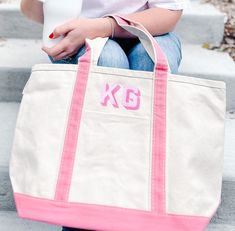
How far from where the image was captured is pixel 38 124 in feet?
4.16

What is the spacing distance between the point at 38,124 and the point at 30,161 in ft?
0.31

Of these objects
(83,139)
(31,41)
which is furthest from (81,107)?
(31,41)

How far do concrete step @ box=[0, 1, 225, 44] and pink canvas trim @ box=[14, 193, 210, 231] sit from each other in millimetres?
1197

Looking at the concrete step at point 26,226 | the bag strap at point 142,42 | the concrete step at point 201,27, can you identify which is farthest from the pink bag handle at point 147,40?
the concrete step at point 201,27

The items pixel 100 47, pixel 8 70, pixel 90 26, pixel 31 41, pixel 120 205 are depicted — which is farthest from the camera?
pixel 31 41

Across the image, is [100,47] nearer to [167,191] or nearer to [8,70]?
[167,191]

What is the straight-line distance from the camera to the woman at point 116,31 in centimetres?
144

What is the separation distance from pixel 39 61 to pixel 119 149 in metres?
0.91

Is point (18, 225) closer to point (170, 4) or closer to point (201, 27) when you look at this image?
point (170, 4)

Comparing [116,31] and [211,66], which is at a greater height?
[116,31]

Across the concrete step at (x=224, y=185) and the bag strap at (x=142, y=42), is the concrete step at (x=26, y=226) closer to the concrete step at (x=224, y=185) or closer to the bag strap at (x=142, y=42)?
the concrete step at (x=224, y=185)

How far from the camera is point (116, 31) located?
59.2 inches

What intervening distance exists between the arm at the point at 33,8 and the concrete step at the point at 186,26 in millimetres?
647

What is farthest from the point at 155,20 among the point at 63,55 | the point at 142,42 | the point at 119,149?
the point at 119,149
